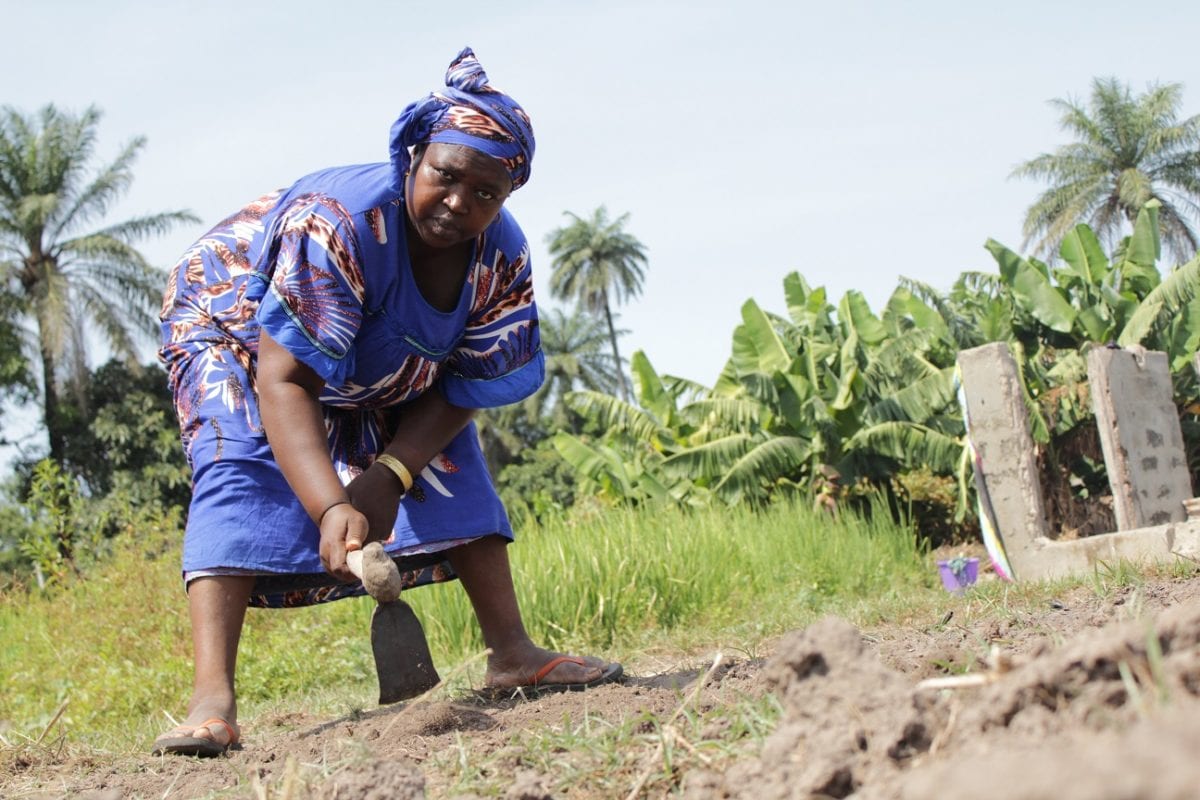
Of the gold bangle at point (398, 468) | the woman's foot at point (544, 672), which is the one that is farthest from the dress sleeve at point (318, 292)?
the woman's foot at point (544, 672)

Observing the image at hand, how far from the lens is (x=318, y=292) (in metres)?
3.17

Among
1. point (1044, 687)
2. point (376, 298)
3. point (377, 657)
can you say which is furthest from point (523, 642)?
point (1044, 687)

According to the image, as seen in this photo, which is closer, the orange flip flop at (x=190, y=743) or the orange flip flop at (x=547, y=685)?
the orange flip flop at (x=190, y=743)

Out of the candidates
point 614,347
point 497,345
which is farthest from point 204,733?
point 614,347

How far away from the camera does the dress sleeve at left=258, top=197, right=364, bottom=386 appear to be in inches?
124

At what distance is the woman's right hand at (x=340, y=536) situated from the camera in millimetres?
3090

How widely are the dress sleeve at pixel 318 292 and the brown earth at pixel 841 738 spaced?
0.95 m

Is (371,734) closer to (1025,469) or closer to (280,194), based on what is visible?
(280,194)

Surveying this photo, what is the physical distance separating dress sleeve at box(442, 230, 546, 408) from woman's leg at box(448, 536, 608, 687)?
1.60ft

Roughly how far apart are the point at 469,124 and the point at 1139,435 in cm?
723

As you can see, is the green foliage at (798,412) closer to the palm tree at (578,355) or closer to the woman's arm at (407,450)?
the woman's arm at (407,450)

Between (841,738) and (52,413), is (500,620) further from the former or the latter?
(52,413)

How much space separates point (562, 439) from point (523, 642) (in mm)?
10927

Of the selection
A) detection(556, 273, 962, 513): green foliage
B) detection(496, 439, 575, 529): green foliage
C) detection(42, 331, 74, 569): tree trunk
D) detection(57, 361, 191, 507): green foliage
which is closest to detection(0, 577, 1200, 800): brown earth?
detection(556, 273, 962, 513): green foliage
